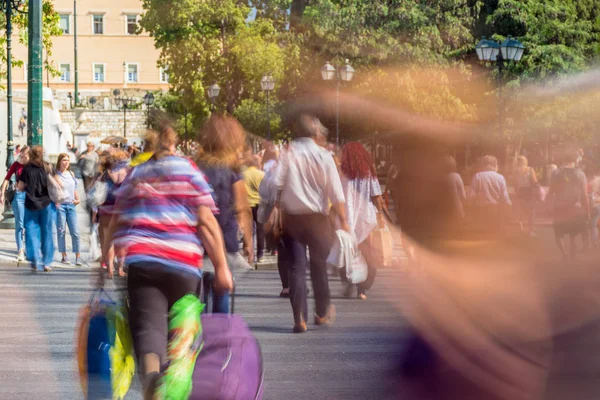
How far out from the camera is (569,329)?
7.59m

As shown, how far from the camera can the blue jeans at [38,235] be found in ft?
51.1

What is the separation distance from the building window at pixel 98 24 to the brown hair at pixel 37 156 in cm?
9069

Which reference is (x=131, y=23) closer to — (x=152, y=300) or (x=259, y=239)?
(x=259, y=239)

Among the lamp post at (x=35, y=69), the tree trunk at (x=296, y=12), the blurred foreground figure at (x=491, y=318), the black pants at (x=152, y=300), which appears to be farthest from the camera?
the tree trunk at (x=296, y=12)

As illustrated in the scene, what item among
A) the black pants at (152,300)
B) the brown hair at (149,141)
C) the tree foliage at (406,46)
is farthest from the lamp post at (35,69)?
the black pants at (152,300)

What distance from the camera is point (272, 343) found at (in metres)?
9.05

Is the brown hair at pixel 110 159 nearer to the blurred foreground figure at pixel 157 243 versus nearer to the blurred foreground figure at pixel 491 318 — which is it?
the blurred foreground figure at pixel 491 318

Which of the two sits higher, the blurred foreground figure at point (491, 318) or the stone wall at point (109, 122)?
the blurred foreground figure at point (491, 318)

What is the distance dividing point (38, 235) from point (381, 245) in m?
5.48

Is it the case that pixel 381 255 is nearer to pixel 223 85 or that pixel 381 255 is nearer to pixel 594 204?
pixel 594 204

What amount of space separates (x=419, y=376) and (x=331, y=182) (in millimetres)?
2492

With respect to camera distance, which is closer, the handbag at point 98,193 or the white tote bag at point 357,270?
the white tote bag at point 357,270

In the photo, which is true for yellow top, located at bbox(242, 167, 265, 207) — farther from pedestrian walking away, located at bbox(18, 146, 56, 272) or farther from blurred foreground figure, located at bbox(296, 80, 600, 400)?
blurred foreground figure, located at bbox(296, 80, 600, 400)

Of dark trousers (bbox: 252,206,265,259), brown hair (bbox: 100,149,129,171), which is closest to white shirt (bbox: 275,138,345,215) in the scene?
brown hair (bbox: 100,149,129,171)
